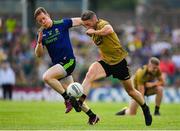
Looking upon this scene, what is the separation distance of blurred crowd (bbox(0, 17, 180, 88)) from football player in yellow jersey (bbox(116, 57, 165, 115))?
12.4 meters

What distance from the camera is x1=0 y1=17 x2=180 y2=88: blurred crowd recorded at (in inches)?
1478

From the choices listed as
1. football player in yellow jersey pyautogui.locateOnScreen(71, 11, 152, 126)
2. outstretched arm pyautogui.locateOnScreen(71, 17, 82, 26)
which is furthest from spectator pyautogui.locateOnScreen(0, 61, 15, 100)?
football player in yellow jersey pyautogui.locateOnScreen(71, 11, 152, 126)

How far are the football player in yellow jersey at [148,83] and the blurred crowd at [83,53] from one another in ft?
40.7

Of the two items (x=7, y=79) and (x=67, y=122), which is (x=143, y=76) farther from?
(x=7, y=79)

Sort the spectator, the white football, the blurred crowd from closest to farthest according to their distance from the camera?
the white football → the spectator → the blurred crowd

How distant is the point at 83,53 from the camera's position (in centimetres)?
3909

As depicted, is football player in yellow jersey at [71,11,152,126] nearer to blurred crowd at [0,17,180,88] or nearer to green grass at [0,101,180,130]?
green grass at [0,101,180,130]

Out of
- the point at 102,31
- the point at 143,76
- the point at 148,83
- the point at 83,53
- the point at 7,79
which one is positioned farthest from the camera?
the point at 83,53

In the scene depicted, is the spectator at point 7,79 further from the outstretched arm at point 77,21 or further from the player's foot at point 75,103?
the player's foot at point 75,103

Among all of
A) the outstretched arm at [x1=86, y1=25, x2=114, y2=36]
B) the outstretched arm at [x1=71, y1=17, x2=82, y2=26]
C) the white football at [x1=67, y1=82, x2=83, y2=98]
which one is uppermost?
the outstretched arm at [x1=86, y1=25, x2=114, y2=36]

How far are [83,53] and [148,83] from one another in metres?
14.8

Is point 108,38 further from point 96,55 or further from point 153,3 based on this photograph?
point 153,3

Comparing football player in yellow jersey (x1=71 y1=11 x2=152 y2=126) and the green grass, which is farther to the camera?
football player in yellow jersey (x1=71 y1=11 x2=152 y2=126)

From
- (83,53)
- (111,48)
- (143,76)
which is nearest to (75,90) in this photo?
(111,48)
